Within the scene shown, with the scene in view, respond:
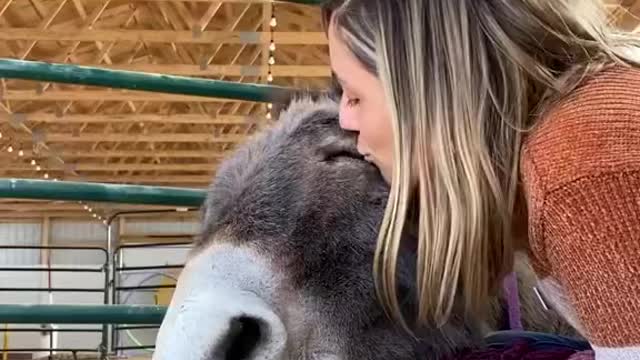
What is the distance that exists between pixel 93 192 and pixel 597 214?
1004 mm

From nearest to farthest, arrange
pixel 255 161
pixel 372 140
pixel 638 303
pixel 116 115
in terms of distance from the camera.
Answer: pixel 638 303 < pixel 372 140 < pixel 255 161 < pixel 116 115

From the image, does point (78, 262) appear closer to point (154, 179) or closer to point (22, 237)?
point (22, 237)

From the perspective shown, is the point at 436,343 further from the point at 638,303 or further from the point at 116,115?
the point at 116,115

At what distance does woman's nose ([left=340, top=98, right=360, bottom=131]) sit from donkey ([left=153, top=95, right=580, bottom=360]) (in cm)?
5

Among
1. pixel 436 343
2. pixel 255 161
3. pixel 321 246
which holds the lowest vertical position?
pixel 436 343

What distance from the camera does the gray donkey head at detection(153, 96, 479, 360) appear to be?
92cm

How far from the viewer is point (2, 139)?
971 cm

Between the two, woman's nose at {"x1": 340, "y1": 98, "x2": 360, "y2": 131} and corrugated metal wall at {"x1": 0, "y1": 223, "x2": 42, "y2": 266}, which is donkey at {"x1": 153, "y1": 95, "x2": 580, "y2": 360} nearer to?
woman's nose at {"x1": 340, "y1": 98, "x2": 360, "y2": 131}

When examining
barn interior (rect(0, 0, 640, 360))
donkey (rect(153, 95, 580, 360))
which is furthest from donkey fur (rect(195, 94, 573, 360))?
barn interior (rect(0, 0, 640, 360))

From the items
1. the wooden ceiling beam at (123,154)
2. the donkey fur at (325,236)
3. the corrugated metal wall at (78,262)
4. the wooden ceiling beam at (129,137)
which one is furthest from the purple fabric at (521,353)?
the wooden ceiling beam at (123,154)

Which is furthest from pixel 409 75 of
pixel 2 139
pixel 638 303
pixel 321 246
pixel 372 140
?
pixel 2 139

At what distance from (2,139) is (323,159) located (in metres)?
9.18

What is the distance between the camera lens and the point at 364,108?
→ 0.99 m

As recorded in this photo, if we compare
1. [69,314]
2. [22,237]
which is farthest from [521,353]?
[22,237]
